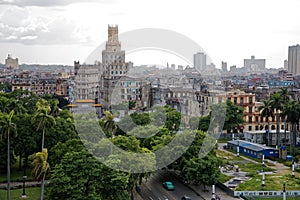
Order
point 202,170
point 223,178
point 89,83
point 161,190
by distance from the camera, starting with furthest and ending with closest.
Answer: point 89,83
point 223,178
point 161,190
point 202,170

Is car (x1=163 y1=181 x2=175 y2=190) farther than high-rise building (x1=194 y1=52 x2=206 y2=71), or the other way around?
high-rise building (x1=194 y1=52 x2=206 y2=71)

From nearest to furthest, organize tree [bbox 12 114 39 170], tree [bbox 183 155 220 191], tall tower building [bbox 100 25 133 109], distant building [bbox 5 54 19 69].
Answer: tree [bbox 183 155 220 191] → tree [bbox 12 114 39 170] → tall tower building [bbox 100 25 133 109] → distant building [bbox 5 54 19 69]

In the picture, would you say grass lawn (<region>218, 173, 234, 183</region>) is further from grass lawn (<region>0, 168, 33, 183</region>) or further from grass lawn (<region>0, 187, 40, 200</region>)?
grass lawn (<region>0, 168, 33, 183</region>)

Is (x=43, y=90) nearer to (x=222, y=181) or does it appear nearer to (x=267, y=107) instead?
(x=267, y=107)

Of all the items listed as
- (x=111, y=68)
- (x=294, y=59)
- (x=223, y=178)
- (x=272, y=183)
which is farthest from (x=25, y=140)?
(x=294, y=59)

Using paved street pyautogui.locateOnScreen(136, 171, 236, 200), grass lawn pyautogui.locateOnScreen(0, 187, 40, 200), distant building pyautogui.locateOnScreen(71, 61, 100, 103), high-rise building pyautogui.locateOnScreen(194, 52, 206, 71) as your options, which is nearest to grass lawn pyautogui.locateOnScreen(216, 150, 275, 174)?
paved street pyautogui.locateOnScreen(136, 171, 236, 200)

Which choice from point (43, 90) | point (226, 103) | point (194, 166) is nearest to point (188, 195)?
point (194, 166)

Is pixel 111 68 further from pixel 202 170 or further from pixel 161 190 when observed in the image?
pixel 202 170
